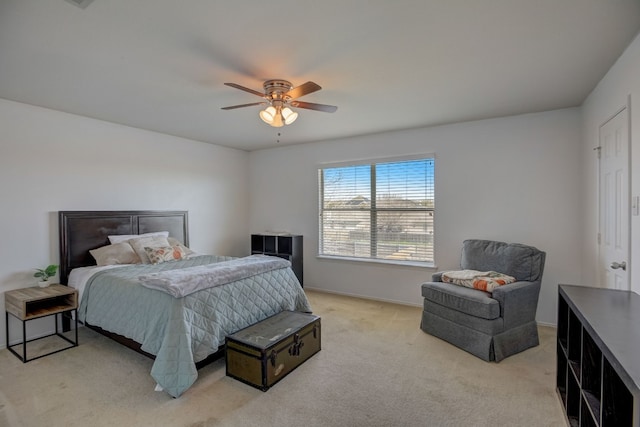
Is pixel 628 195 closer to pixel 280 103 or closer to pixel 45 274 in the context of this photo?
pixel 280 103

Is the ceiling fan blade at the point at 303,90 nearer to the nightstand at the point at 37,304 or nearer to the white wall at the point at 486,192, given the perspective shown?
the white wall at the point at 486,192

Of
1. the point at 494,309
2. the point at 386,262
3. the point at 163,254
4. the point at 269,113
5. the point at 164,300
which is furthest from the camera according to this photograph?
the point at 386,262

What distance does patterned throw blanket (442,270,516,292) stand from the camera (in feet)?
9.71

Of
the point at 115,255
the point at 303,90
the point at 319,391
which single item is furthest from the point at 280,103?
the point at 115,255

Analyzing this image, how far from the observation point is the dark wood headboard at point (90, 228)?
3.43 m

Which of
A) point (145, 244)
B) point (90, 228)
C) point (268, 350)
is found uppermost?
point (90, 228)

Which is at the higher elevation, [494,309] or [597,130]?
[597,130]

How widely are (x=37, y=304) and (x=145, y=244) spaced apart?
3.70 ft

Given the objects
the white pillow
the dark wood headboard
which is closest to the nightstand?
the dark wood headboard

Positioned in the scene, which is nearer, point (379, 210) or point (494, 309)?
point (494, 309)

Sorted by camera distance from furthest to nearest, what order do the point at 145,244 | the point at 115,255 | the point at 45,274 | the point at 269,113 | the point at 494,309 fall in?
the point at 145,244 < the point at 115,255 < the point at 45,274 < the point at 494,309 < the point at 269,113

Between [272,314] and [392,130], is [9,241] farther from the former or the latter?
[392,130]

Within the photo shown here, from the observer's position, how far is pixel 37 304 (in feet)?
9.89

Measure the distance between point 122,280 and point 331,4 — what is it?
9.17ft
